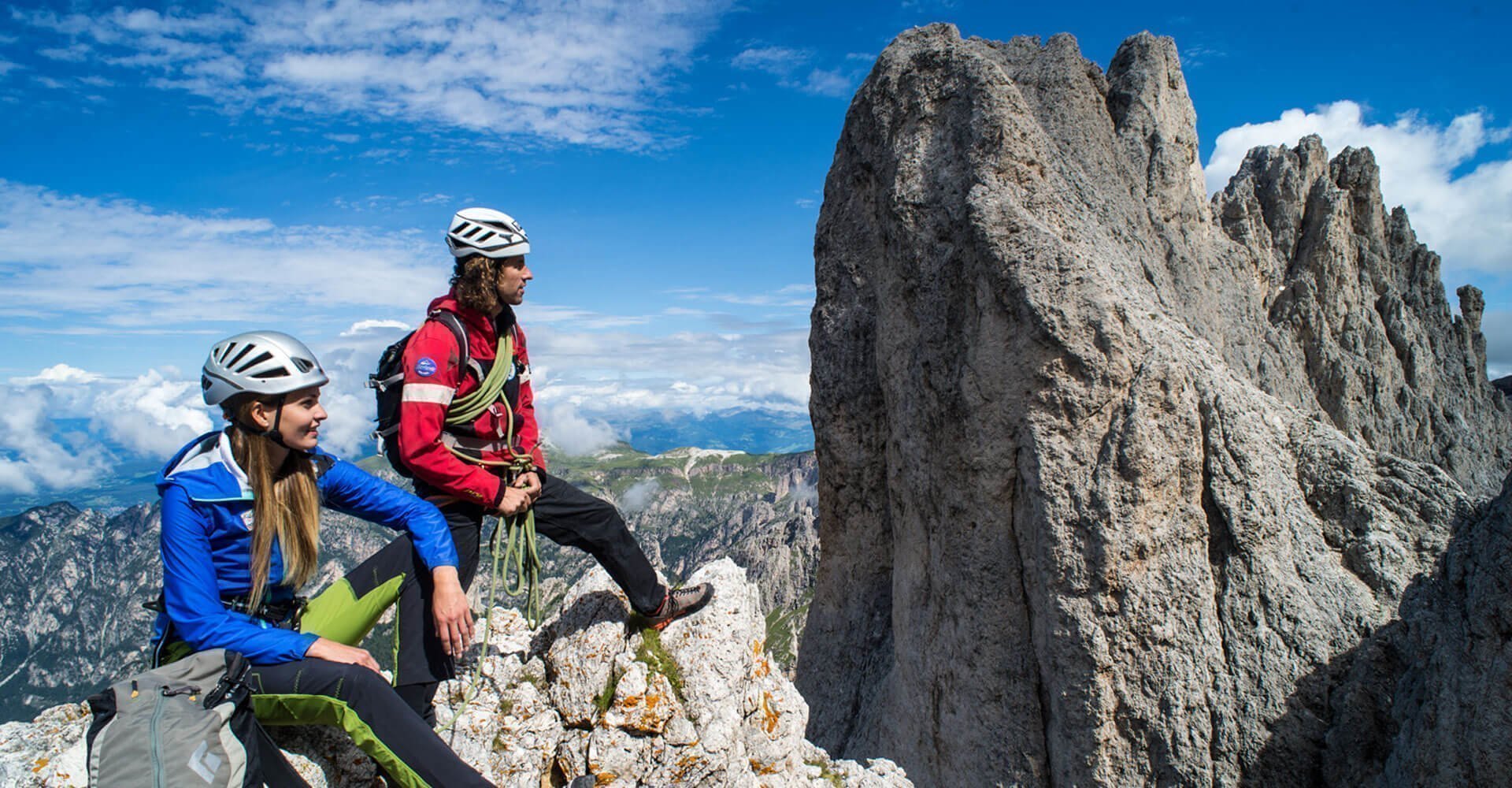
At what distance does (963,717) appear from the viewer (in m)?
13.3

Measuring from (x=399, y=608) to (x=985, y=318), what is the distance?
397 inches

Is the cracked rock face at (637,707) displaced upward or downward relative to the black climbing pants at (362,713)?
downward

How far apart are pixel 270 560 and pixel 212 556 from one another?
364 mm

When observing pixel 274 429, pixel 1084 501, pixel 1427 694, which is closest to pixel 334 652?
pixel 274 429

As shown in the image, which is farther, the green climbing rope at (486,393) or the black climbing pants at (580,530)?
the black climbing pants at (580,530)

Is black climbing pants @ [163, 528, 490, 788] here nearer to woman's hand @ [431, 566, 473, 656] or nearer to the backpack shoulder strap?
woman's hand @ [431, 566, 473, 656]

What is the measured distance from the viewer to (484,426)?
24.4 ft

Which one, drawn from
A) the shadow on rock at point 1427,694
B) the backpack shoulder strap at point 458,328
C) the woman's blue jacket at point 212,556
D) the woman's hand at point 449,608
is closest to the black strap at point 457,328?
the backpack shoulder strap at point 458,328

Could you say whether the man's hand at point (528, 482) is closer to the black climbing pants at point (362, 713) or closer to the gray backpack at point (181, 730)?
the black climbing pants at point (362, 713)

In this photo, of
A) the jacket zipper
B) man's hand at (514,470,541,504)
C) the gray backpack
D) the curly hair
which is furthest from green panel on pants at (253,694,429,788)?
the curly hair

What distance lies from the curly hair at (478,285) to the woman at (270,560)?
1618 mm

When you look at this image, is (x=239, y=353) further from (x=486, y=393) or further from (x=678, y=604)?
(x=678, y=604)

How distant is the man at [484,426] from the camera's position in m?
6.77

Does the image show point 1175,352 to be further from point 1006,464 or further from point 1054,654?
point 1054,654
